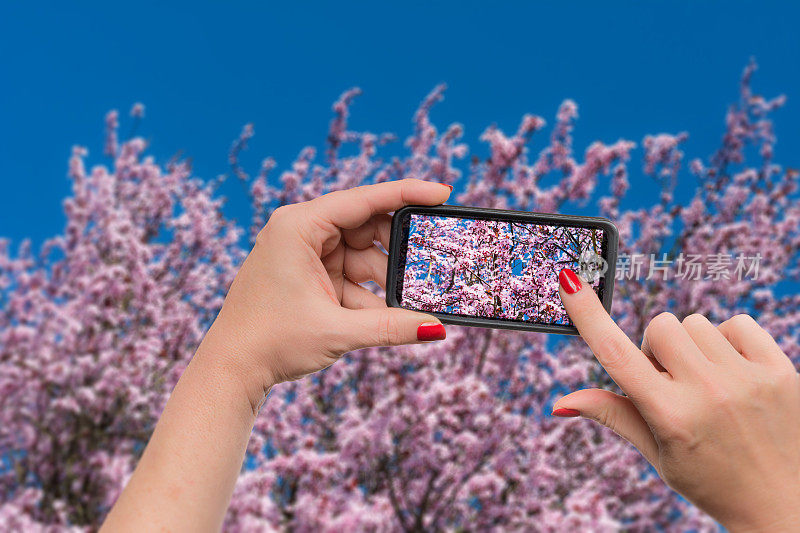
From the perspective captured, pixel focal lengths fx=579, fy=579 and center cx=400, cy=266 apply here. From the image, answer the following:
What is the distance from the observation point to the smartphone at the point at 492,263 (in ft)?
6.30

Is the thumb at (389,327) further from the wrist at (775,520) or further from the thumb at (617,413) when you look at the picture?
the wrist at (775,520)

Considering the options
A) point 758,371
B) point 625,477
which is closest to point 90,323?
point 625,477

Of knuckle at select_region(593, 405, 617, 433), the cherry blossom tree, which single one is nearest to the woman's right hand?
knuckle at select_region(593, 405, 617, 433)

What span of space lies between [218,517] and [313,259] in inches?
33.0

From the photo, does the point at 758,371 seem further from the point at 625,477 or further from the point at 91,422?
the point at 91,422

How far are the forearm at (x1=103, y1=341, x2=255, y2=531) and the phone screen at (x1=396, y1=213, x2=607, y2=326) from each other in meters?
0.67

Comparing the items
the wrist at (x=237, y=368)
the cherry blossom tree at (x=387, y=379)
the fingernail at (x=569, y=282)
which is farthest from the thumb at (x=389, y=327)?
the cherry blossom tree at (x=387, y=379)

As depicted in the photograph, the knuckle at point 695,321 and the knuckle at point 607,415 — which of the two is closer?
the knuckle at point 695,321

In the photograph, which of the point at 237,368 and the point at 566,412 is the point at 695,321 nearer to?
the point at 566,412

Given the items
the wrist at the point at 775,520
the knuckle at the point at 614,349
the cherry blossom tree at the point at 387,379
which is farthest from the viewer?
the cherry blossom tree at the point at 387,379

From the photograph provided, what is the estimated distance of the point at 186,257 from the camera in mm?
8438

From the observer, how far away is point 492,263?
2.01 meters

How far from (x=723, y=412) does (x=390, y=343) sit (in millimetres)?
964

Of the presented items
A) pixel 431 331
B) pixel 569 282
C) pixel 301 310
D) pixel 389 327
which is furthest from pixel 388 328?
pixel 569 282
